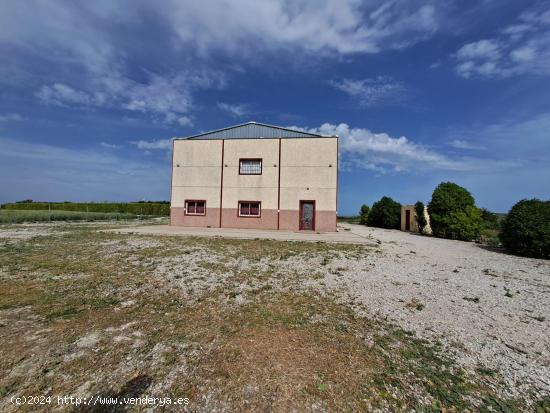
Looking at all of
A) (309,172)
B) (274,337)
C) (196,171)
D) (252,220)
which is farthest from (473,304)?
(196,171)

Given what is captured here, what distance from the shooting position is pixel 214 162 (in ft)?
66.6

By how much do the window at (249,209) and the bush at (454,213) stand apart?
1171 centimetres

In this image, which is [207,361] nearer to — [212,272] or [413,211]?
[212,272]

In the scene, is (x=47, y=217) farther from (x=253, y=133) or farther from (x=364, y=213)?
(x=364, y=213)

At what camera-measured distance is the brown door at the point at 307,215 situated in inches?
757

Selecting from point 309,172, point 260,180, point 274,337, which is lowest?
point 274,337

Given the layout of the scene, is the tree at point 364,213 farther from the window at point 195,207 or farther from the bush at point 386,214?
the window at point 195,207

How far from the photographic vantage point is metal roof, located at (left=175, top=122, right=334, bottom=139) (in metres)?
19.7

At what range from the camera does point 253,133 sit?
20219mm

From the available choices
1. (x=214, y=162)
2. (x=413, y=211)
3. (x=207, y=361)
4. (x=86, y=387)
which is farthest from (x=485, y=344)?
(x=413, y=211)

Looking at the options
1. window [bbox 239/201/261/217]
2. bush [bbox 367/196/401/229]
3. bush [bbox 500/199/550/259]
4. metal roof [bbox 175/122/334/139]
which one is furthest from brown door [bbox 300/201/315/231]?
bush [bbox 367/196/401/229]

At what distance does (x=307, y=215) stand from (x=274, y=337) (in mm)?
15603

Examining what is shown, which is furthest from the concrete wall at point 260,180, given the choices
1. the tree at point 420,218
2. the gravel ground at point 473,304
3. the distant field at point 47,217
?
the distant field at point 47,217

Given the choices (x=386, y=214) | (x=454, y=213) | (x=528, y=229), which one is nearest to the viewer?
(x=528, y=229)
